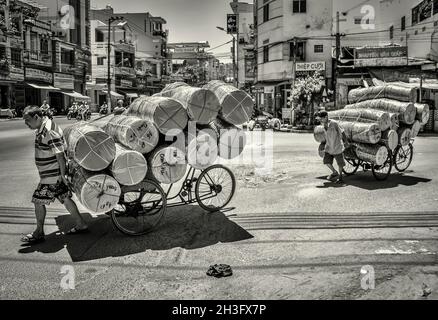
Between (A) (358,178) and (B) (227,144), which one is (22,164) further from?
(A) (358,178)

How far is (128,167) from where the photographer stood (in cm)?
553

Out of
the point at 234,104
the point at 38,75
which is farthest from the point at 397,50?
the point at 38,75

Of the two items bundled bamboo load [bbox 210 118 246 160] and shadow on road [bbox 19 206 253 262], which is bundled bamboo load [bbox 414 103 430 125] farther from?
shadow on road [bbox 19 206 253 262]

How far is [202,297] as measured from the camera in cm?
397

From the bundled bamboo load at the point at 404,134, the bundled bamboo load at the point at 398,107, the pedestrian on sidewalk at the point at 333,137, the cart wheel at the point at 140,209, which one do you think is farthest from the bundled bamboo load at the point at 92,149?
the bundled bamboo load at the point at 404,134

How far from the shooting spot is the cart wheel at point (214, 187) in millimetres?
6910

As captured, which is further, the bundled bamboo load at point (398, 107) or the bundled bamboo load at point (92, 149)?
the bundled bamboo load at point (398, 107)

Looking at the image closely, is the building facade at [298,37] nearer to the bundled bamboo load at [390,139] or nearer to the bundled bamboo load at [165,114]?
the bundled bamboo load at [390,139]

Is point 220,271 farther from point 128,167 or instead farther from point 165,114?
point 165,114

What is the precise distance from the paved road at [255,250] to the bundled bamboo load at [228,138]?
103cm

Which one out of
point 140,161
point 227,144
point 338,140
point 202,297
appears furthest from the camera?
point 338,140

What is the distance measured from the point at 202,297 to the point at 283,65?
121 ft

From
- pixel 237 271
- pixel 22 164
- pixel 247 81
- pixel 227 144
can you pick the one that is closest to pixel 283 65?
pixel 247 81

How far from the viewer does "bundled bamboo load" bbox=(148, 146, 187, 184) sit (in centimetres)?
595
